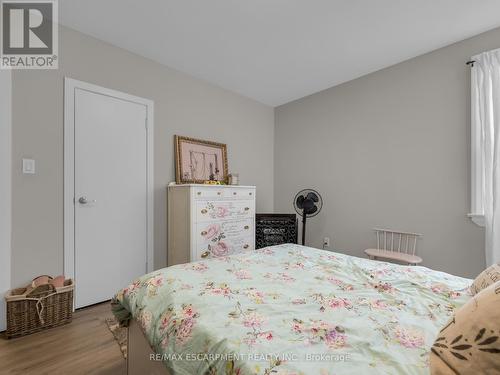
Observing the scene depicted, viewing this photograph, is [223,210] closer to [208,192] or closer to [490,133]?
[208,192]

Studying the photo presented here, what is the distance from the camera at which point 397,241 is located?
2844 mm

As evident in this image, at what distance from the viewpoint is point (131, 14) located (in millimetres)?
2088

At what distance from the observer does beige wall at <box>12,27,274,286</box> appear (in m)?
2.02

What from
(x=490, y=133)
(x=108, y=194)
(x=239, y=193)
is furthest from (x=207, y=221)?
(x=490, y=133)

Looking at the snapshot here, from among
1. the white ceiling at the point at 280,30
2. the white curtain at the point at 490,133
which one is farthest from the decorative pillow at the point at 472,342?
the white ceiling at the point at 280,30

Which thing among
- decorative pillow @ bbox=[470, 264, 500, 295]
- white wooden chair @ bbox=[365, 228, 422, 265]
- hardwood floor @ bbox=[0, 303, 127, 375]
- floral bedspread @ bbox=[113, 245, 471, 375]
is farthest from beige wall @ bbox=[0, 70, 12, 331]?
white wooden chair @ bbox=[365, 228, 422, 265]

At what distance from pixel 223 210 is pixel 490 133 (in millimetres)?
2599

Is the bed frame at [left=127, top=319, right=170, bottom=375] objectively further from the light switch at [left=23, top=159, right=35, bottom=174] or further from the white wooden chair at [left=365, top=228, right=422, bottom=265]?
the white wooden chair at [left=365, top=228, right=422, bottom=265]

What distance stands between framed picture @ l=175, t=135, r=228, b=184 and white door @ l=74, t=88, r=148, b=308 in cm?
41

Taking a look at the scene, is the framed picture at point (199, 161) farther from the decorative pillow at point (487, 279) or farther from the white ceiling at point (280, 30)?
the decorative pillow at point (487, 279)

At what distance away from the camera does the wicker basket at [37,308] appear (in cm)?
185

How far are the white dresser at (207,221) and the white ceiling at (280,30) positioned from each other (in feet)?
4.64

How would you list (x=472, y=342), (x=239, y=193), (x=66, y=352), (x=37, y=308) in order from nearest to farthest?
(x=472, y=342) → (x=66, y=352) → (x=37, y=308) → (x=239, y=193)

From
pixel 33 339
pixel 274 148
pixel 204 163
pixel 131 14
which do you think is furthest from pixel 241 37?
pixel 33 339
